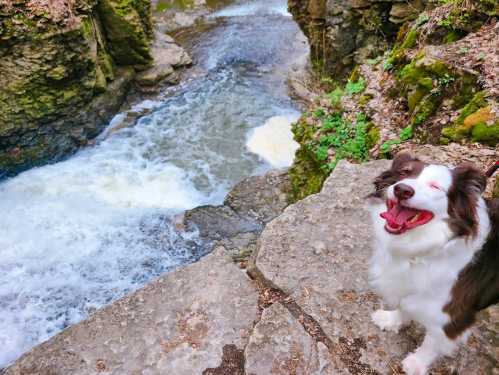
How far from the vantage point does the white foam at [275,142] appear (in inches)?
341

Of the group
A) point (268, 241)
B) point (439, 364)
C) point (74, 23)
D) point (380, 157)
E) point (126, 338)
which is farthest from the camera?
point (74, 23)

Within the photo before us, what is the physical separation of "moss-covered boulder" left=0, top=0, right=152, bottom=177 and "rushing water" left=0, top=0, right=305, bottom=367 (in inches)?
19.3

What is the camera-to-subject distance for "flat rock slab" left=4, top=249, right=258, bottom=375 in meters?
3.05

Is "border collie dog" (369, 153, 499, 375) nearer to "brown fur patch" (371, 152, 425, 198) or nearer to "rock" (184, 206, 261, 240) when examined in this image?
"brown fur patch" (371, 152, 425, 198)

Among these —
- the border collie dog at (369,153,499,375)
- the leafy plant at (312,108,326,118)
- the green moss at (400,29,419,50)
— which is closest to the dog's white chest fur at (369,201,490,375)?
the border collie dog at (369,153,499,375)

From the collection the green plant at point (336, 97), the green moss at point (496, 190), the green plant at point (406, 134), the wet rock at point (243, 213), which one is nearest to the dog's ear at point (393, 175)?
the green moss at point (496, 190)

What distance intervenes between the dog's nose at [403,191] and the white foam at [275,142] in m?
6.48

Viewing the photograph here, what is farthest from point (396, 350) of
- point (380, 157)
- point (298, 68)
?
point (298, 68)

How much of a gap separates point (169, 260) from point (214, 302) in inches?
109

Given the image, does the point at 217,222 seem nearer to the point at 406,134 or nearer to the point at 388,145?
the point at 388,145

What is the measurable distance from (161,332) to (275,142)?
6535 millimetres

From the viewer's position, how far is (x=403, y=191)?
186 centimetres

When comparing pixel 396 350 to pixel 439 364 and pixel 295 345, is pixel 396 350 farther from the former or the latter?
pixel 295 345

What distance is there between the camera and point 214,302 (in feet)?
11.2
